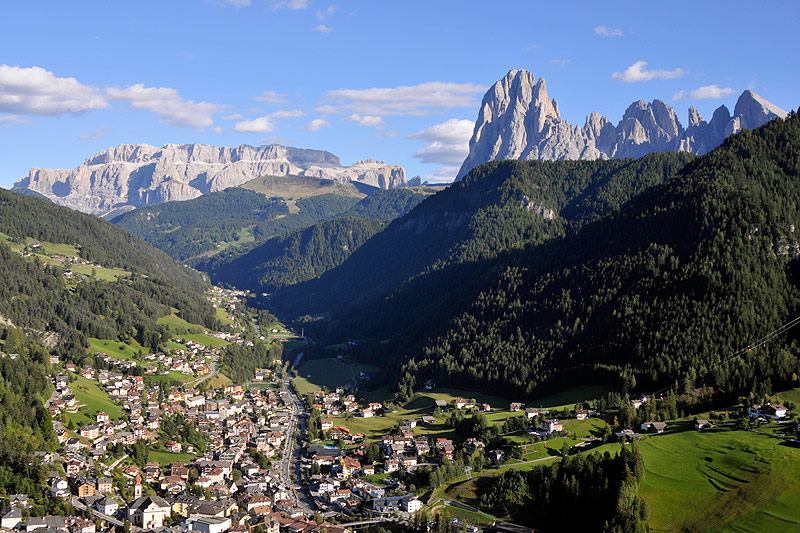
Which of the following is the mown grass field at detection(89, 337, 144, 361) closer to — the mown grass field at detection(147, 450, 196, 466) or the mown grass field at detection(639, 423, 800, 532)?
the mown grass field at detection(147, 450, 196, 466)

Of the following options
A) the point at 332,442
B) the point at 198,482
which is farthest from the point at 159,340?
the point at 198,482

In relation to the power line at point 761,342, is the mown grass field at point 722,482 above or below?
below

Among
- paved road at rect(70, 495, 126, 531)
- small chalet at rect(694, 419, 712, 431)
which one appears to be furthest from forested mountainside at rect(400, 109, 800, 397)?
paved road at rect(70, 495, 126, 531)

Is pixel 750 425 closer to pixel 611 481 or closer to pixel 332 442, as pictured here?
pixel 611 481

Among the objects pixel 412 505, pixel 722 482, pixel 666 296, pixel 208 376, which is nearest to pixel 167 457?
pixel 412 505

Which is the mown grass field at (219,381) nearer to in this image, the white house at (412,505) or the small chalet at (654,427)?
the white house at (412,505)

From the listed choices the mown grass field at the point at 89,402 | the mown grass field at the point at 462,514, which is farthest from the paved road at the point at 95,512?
the mown grass field at the point at 462,514
